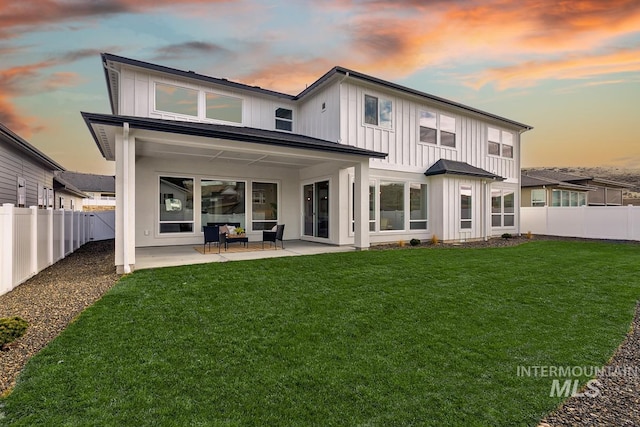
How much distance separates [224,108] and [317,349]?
36.7ft

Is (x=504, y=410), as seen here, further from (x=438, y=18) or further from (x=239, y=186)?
(x=438, y=18)


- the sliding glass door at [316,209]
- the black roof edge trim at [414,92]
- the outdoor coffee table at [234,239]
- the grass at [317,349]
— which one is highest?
the black roof edge trim at [414,92]

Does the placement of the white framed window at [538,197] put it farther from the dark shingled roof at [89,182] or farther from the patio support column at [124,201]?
the dark shingled roof at [89,182]

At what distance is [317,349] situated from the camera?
3.56 metres

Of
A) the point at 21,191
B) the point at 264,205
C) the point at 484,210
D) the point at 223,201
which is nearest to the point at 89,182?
the point at 21,191

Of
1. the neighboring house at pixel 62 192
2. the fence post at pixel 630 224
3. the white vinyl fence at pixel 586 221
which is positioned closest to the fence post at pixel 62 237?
the neighboring house at pixel 62 192

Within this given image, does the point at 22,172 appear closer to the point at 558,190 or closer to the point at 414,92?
the point at 414,92

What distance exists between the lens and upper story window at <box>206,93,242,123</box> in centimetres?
1204

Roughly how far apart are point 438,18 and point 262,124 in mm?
7675

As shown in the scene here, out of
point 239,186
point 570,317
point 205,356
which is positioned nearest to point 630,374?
point 570,317

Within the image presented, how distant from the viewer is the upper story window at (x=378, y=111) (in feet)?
39.8

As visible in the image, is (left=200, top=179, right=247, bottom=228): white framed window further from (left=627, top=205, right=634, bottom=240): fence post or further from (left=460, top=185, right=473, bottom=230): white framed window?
(left=627, top=205, right=634, bottom=240): fence post

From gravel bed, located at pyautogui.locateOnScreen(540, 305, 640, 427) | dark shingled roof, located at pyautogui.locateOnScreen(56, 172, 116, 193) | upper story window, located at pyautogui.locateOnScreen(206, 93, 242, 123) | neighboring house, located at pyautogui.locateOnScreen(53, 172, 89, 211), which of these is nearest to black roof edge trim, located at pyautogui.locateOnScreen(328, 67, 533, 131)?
upper story window, located at pyautogui.locateOnScreen(206, 93, 242, 123)

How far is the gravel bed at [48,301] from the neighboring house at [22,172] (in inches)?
183
